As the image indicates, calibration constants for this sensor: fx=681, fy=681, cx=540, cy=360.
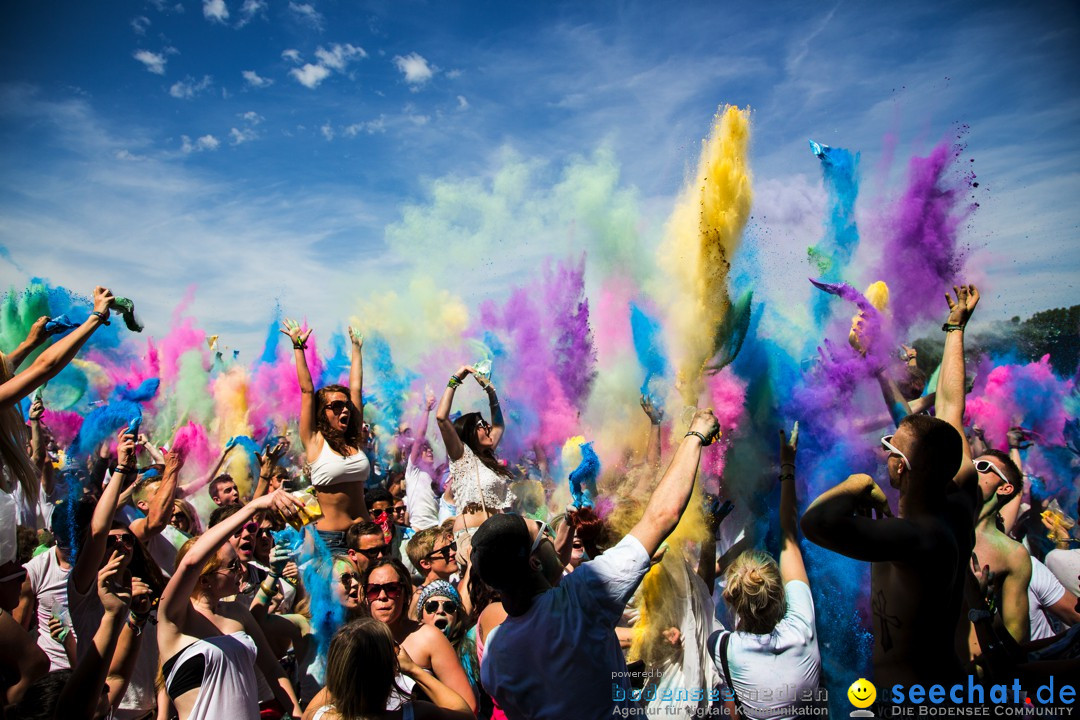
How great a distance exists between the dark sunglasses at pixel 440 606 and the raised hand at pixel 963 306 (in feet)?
9.39

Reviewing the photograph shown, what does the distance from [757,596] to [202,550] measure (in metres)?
2.33

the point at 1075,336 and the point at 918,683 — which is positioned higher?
the point at 1075,336

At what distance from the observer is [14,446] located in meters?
3.03

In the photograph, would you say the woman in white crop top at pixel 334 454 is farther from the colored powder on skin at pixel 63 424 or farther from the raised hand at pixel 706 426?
the colored powder on skin at pixel 63 424

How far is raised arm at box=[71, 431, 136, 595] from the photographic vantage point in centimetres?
324

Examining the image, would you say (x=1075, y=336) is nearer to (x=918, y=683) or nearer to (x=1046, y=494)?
(x=1046, y=494)

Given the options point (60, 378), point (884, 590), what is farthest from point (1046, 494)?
point (60, 378)

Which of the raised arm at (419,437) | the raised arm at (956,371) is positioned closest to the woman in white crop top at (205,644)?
the raised arm at (956,371)

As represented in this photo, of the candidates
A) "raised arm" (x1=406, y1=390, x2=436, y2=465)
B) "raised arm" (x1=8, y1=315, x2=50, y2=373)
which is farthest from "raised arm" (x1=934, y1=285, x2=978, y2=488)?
"raised arm" (x1=406, y1=390, x2=436, y2=465)

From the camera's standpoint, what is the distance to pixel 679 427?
18.4ft

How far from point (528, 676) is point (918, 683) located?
143 cm

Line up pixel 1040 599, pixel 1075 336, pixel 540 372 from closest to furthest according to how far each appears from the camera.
A: 1. pixel 1040 599
2. pixel 1075 336
3. pixel 540 372

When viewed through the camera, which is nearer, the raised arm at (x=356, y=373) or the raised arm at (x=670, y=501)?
the raised arm at (x=670, y=501)

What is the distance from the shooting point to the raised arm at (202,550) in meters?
2.63
